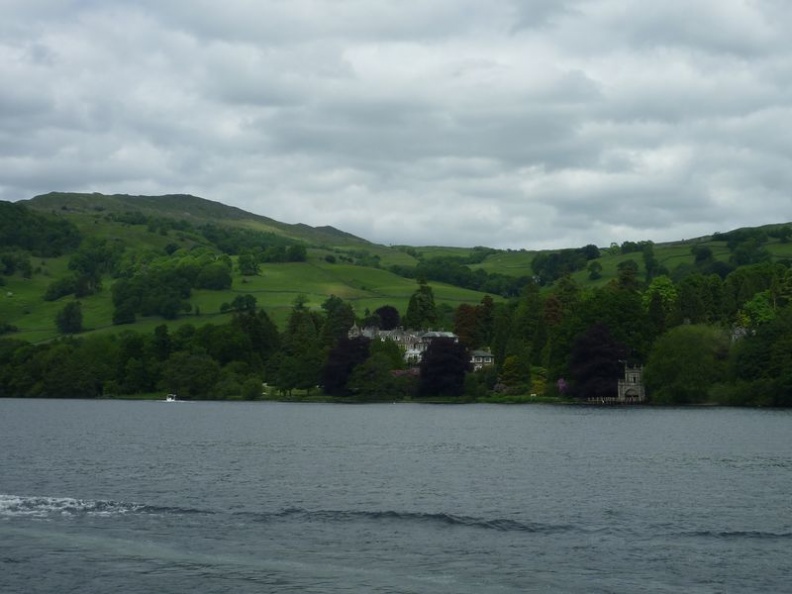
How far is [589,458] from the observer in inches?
2640

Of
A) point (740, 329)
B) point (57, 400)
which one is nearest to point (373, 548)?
point (740, 329)

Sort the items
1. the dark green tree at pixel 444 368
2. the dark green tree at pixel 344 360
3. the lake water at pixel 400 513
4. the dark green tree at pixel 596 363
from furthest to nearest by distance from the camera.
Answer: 1. the dark green tree at pixel 344 360
2. the dark green tree at pixel 444 368
3. the dark green tree at pixel 596 363
4. the lake water at pixel 400 513

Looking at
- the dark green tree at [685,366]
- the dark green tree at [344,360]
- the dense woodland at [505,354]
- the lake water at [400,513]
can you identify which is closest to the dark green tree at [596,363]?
the dense woodland at [505,354]

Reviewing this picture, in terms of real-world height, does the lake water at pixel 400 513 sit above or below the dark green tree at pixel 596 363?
below

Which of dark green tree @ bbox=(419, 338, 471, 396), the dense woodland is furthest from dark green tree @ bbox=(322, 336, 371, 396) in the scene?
dark green tree @ bbox=(419, 338, 471, 396)

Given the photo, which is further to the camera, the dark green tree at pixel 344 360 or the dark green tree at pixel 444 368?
the dark green tree at pixel 344 360

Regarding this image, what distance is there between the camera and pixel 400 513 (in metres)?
45.1

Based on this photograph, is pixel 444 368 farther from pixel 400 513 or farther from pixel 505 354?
pixel 400 513

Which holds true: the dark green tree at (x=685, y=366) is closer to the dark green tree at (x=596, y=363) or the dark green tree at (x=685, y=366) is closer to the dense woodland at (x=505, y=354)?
the dense woodland at (x=505, y=354)

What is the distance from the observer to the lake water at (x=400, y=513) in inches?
1339

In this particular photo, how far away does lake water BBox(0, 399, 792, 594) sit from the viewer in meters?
34.0

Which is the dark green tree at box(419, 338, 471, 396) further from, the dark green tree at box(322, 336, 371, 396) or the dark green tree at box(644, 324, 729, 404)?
the dark green tree at box(644, 324, 729, 404)

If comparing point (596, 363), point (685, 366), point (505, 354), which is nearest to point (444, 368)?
point (505, 354)

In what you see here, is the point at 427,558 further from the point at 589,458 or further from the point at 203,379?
the point at 203,379
